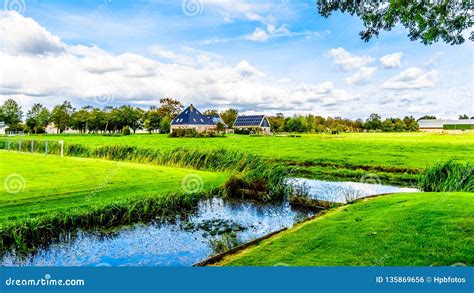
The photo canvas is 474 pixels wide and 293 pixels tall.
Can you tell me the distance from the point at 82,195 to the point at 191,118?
22.7 ft

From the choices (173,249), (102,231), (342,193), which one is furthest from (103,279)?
(342,193)

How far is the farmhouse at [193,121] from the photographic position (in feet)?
43.1

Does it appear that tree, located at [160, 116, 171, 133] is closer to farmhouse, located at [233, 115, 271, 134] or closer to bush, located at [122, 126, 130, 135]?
bush, located at [122, 126, 130, 135]

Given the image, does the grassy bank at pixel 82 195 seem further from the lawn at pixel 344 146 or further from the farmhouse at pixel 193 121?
the farmhouse at pixel 193 121

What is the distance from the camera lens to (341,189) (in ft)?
31.7

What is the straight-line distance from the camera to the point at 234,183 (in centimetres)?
886

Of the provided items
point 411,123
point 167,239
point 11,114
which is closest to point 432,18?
point 167,239

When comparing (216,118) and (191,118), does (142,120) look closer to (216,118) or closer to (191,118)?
(191,118)

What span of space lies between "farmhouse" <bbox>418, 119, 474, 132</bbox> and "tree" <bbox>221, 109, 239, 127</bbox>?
277 inches

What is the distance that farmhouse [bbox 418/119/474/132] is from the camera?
1068 cm

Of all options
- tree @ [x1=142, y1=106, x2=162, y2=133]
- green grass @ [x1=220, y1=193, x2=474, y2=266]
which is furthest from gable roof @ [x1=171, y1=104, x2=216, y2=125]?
green grass @ [x1=220, y1=193, x2=474, y2=266]

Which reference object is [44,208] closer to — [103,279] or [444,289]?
[103,279]

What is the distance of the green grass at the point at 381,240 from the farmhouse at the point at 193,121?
8.69 meters

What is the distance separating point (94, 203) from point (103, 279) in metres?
2.60
